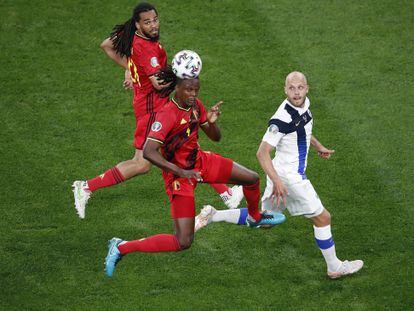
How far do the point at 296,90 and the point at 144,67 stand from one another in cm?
194

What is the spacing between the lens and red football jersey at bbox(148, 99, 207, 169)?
963cm

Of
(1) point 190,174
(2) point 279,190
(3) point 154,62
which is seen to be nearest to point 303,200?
(2) point 279,190

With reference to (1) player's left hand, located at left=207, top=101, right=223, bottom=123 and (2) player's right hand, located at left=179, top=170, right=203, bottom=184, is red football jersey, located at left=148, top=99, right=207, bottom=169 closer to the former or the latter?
(1) player's left hand, located at left=207, top=101, right=223, bottom=123

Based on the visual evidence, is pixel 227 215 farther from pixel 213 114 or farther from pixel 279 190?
pixel 213 114

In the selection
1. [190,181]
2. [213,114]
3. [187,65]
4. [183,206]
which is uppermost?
[187,65]

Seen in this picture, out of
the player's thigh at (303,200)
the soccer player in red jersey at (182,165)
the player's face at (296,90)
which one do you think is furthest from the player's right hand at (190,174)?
the player's face at (296,90)

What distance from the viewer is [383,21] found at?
15516 millimetres

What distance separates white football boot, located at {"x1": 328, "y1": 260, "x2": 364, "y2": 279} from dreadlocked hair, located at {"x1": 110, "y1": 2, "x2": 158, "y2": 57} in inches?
135

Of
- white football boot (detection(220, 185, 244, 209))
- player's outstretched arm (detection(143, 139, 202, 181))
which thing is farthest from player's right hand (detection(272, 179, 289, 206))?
white football boot (detection(220, 185, 244, 209))

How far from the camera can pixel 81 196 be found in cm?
1127

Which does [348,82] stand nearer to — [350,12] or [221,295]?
[350,12]

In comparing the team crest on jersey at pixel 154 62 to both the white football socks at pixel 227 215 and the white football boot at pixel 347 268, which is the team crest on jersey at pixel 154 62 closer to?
the white football socks at pixel 227 215

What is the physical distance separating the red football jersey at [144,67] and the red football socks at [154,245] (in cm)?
179

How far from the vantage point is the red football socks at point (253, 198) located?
1040cm
